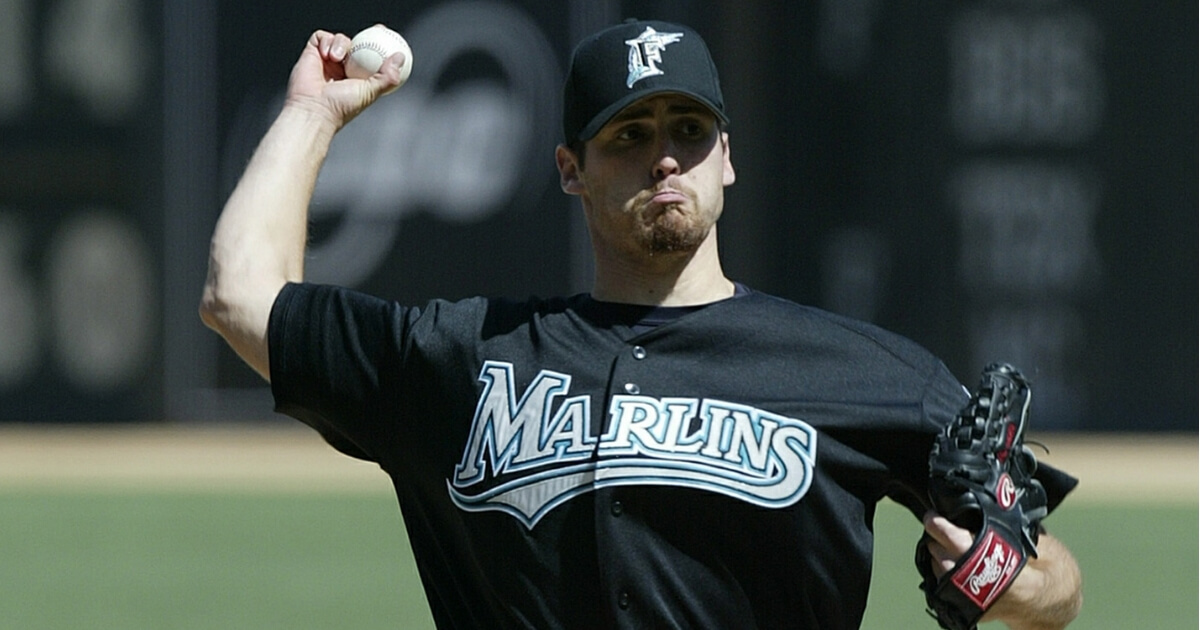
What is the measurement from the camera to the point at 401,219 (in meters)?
10.9

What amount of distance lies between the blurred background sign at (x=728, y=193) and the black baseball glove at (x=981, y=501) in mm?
7084

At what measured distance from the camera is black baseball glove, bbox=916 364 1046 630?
9.04 feet

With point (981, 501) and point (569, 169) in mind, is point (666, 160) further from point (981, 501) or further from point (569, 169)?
point (981, 501)

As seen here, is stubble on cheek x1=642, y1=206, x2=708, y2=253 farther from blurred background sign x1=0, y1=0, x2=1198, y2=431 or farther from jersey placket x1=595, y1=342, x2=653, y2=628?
blurred background sign x1=0, y1=0, x2=1198, y2=431

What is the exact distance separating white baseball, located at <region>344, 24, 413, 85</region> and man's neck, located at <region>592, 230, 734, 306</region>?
22.0 inches

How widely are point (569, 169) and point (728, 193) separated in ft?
23.6

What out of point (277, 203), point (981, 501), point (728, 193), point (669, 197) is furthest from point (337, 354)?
point (728, 193)

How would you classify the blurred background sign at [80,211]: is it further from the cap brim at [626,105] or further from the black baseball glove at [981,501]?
the black baseball glove at [981,501]

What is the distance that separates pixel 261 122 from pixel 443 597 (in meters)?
8.18

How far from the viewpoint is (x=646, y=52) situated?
3.09 m

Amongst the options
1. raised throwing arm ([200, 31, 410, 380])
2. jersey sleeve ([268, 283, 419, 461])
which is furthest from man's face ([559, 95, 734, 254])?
raised throwing arm ([200, 31, 410, 380])

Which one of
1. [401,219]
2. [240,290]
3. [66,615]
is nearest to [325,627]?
[66,615]

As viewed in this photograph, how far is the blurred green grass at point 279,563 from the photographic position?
22.7 ft

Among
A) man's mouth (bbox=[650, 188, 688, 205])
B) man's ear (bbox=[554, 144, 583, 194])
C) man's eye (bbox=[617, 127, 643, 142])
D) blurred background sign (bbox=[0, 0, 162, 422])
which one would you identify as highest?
man's eye (bbox=[617, 127, 643, 142])
